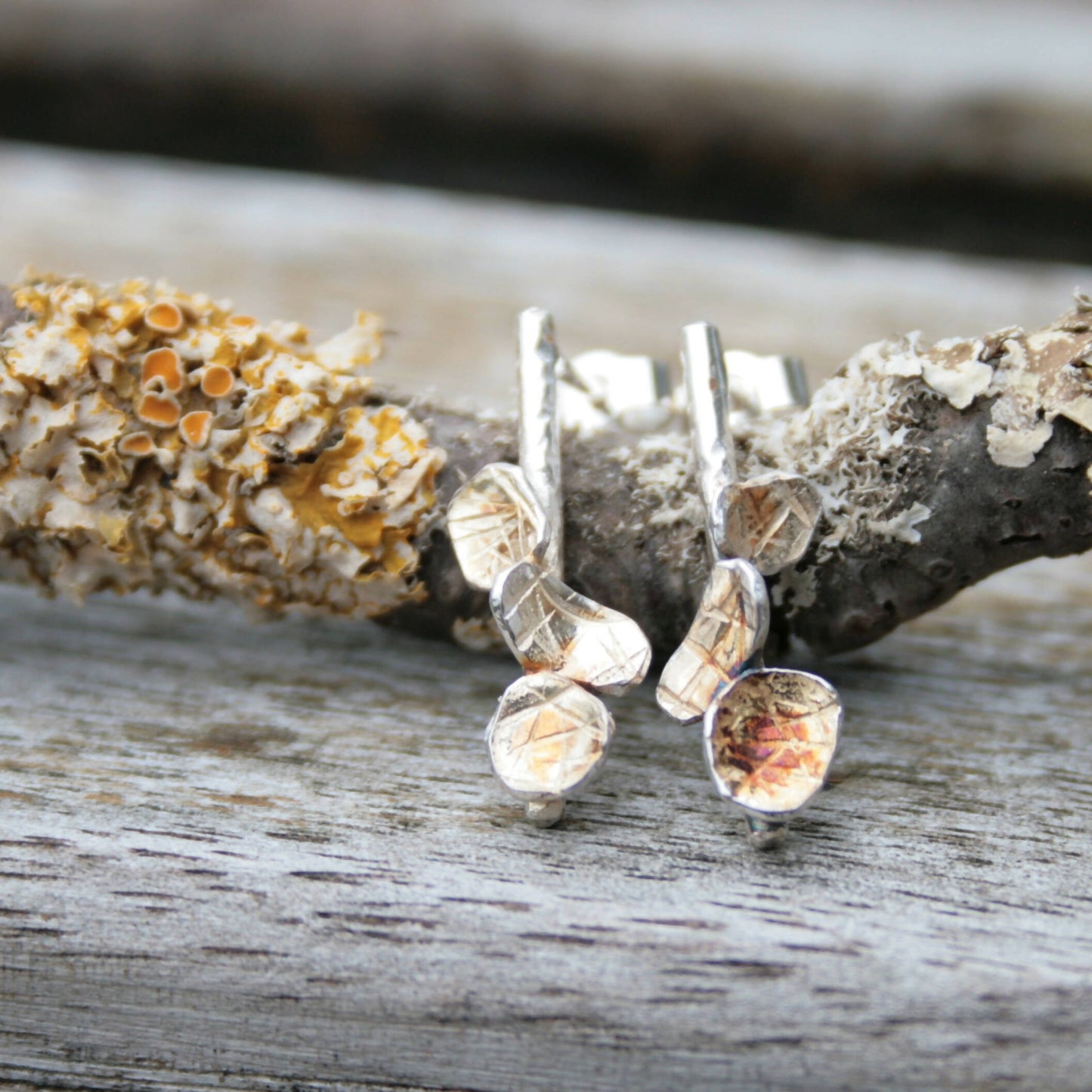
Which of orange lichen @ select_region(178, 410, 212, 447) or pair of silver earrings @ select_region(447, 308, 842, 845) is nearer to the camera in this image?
pair of silver earrings @ select_region(447, 308, 842, 845)

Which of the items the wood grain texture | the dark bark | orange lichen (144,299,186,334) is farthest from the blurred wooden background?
orange lichen (144,299,186,334)

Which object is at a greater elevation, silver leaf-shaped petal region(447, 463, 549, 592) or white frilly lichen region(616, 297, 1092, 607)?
white frilly lichen region(616, 297, 1092, 607)

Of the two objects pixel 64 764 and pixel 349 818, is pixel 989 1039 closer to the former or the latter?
pixel 349 818

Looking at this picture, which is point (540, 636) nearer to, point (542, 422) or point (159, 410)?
point (542, 422)

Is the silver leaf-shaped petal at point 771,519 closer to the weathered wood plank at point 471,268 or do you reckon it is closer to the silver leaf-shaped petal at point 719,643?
the silver leaf-shaped petal at point 719,643

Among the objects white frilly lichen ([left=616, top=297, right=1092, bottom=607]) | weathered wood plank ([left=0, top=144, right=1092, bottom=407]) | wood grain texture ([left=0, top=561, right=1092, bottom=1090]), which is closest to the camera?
wood grain texture ([left=0, top=561, right=1092, bottom=1090])

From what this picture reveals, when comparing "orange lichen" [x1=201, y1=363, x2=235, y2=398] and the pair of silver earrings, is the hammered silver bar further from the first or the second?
"orange lichen" [x1=201, y1=363, x2=235, y2=398]

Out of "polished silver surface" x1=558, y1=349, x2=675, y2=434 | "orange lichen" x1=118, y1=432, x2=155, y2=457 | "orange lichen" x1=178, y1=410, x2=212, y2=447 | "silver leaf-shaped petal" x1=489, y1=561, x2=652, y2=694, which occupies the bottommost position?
"silver leaf-shaped petal" x1=489, y1=561, x2=652, y2=694

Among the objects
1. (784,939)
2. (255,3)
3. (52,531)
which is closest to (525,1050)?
(784,939)

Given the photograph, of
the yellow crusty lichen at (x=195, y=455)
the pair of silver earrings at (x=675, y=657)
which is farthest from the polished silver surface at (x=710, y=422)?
the yellow crusty lichen at (x=195, y=455)
